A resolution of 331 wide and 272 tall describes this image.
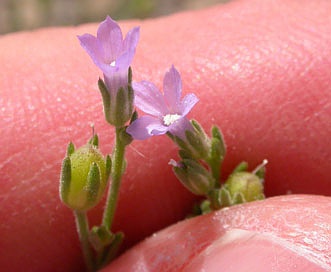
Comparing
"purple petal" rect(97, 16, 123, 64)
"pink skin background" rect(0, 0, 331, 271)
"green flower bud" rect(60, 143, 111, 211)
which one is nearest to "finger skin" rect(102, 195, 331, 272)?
"pink skin background" rect(0, 0, 331, 271)

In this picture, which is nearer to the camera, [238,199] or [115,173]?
[115,173]

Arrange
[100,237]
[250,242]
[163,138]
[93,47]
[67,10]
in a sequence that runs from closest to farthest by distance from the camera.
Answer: [93,47], [250,242], [100,237], [163,138], [67,10]

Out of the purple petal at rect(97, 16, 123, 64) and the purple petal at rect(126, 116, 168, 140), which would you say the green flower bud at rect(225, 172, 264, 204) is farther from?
the purple petal at rect(97, 16, 123, 64)

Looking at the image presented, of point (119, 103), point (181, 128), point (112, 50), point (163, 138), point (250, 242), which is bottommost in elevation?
point (250, 242)

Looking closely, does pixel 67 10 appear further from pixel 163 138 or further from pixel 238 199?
pixel 238 199

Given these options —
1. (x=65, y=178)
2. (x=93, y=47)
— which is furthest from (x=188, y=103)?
(x=65, y=178)

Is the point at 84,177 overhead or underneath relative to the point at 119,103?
underneath

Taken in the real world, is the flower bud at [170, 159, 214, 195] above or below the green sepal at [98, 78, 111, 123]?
below
